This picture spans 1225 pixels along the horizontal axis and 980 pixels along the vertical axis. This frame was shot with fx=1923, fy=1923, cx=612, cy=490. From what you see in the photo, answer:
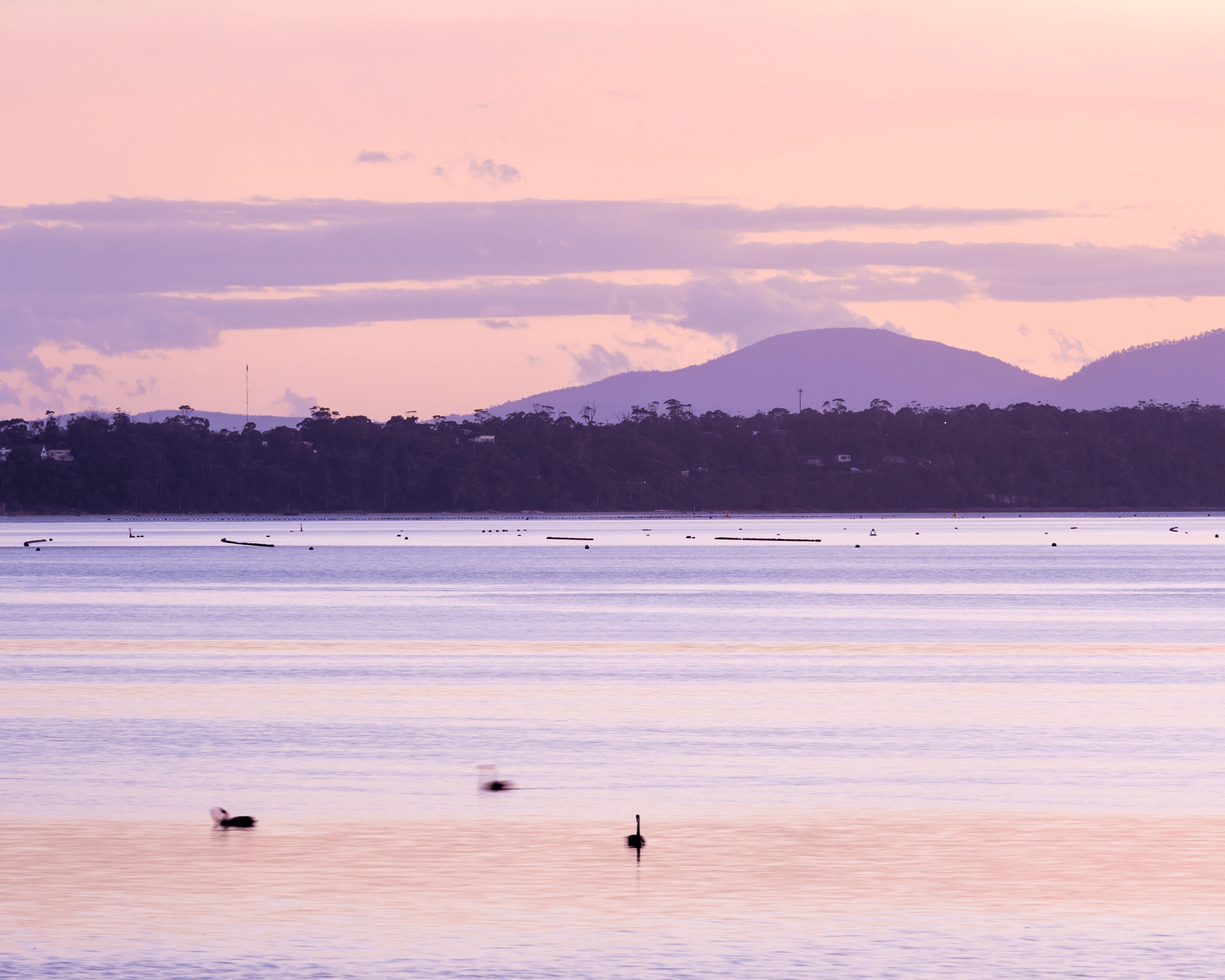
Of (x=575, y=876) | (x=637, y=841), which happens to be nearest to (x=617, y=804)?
(x=637, y=841)

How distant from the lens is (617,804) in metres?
28.4

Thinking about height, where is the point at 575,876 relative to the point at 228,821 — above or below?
below

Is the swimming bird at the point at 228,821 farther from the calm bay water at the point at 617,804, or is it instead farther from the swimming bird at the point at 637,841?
the swimming bird at the point at 637,841

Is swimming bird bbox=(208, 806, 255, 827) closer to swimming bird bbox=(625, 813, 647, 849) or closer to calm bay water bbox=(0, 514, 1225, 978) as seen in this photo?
calm bay water bbox=(0, 514, 1225, 978)

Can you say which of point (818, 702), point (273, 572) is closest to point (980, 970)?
point (818, 702)

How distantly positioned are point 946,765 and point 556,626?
41.9 meters

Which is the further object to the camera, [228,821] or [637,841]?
[228,821]

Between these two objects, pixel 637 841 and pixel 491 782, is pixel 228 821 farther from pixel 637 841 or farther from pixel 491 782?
pixel 637 841

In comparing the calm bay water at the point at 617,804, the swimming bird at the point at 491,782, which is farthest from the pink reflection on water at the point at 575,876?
the swimming bird at the point at 491,782

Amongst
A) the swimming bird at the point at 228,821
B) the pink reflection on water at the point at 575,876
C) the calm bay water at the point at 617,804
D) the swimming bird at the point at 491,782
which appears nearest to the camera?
the calm bay water at the point at 617,804

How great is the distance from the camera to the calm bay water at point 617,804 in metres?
19.5

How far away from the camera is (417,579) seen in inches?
4811


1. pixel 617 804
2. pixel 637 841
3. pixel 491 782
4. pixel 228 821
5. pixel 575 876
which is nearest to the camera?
pixel 575 876

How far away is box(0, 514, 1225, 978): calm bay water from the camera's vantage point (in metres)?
19.5
